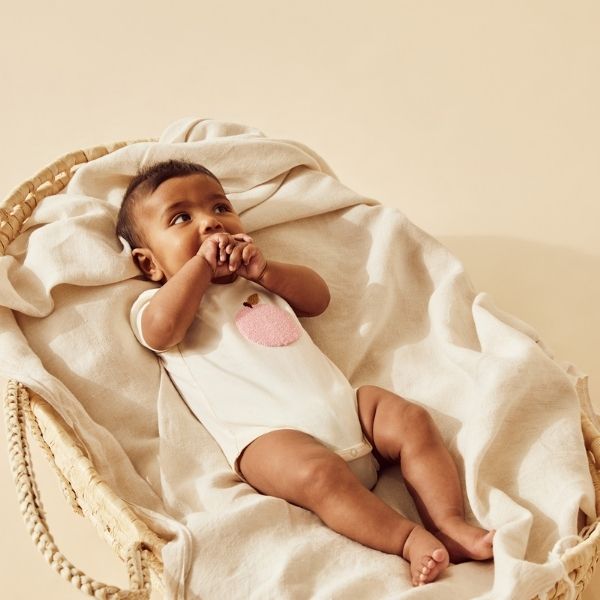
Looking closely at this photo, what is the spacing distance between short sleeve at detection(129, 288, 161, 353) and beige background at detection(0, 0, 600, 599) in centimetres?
87

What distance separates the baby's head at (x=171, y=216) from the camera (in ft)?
5.24

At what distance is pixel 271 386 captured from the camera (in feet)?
4.82

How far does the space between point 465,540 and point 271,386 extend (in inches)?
15.0

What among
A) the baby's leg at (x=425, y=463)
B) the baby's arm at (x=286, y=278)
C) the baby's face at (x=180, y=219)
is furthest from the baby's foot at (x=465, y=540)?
the baby's face at (x=180, y=219)

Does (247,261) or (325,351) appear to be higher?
(247,261)

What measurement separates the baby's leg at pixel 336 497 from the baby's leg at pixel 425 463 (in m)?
0.05

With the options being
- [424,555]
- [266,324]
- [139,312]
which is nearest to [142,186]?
[139,312]

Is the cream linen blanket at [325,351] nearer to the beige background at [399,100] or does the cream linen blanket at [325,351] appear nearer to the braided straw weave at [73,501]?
the braided straw weave at [73,501]

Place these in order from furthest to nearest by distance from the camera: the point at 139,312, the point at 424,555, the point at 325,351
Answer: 1. the point at 325,351
2. the point at 139,312
3. the point at 424,555

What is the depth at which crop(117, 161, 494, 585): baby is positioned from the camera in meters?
1.31

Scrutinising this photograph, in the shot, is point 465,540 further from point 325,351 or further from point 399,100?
point 399,100

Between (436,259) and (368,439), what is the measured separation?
46cm

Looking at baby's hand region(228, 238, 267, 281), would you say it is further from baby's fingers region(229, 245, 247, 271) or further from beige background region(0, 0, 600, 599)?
beige background region(0, 0, 600, 599)

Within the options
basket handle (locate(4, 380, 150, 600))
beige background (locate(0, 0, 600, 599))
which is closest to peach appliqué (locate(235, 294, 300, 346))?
basket handle (locate(4, 380, 150, 600))
